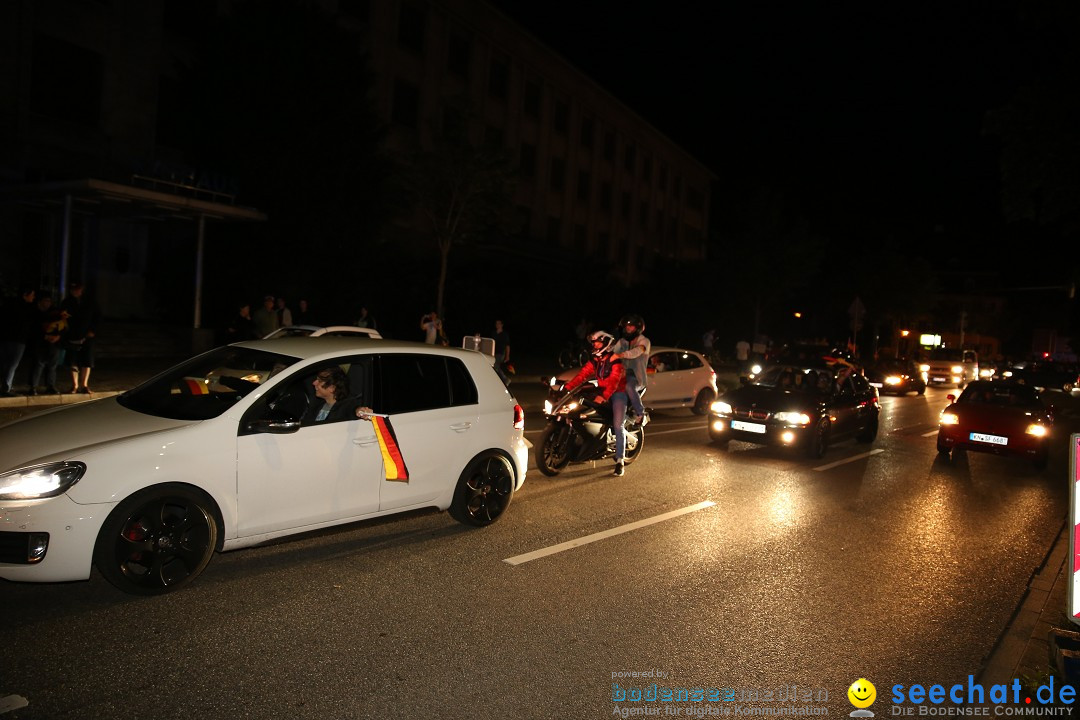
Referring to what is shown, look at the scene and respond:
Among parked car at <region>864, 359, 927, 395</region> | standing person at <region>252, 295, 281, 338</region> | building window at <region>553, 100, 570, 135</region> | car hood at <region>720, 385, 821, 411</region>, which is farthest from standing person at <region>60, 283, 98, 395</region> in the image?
building window at <region>553, 100, 570, 135</region>

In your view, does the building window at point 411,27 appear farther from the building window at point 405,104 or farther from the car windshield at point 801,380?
the car windshield at point 801,380

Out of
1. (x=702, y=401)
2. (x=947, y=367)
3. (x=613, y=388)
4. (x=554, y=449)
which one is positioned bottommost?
(x=554, y=449)

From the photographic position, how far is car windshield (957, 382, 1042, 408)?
1290 centimetres

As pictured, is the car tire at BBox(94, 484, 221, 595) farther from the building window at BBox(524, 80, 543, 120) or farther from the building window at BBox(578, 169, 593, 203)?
the building window at BBox(578, 169, 593, 203)

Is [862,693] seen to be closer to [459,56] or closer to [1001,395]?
[1001,395]

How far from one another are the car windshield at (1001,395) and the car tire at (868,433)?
60.1 inches

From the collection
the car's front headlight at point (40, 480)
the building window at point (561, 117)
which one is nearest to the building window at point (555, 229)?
the building window at point (561, 117)

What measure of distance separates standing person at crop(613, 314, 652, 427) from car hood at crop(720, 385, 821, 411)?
10.0 feet

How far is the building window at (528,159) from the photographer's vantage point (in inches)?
1743

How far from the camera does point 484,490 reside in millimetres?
6941

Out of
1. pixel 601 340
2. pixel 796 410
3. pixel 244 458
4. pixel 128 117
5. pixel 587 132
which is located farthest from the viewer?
pixel 587 132

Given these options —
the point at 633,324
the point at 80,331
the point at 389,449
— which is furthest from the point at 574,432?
the point at 80,331

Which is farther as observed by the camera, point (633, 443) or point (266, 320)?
point (266, 320)

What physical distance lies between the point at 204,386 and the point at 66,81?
861 inches
